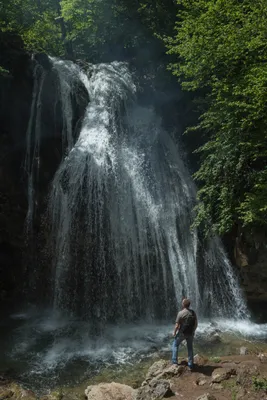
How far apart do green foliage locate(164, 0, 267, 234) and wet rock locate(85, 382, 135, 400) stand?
548 cm

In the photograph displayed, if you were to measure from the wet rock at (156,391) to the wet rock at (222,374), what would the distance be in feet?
3.04

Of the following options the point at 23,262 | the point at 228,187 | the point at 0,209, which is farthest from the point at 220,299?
the point at 0,209

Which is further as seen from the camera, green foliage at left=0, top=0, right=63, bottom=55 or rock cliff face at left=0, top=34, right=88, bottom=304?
green foliage at left=0, top=0, right=63, bottom=55

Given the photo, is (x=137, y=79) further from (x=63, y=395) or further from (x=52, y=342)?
(x=63, y=395)

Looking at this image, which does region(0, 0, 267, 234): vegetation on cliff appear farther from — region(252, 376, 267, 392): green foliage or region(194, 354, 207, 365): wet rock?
region(252, 376, 267, 392): green foliage

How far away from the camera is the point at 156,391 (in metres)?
6.45

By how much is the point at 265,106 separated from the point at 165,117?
9.94 metres

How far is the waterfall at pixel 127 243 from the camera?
12.7m

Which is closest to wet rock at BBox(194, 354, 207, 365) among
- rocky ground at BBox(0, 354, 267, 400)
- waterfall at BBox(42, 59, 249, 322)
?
rocky ground at BBox(0, 354, 267, 400)

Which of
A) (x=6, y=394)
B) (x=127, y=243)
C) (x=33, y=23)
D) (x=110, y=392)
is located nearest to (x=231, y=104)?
(x=127, y=243)

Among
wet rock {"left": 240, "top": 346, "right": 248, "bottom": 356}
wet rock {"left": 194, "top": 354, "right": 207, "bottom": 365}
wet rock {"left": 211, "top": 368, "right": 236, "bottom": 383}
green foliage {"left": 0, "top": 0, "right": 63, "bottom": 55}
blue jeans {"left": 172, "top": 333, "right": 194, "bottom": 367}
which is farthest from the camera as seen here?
green foliage {"left": 0, "top": 0, "right": 63, "bottom": 55}

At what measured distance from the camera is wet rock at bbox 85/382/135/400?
7.07 meters

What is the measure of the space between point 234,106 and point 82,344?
8.81 metres

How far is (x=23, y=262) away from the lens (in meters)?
14.4
